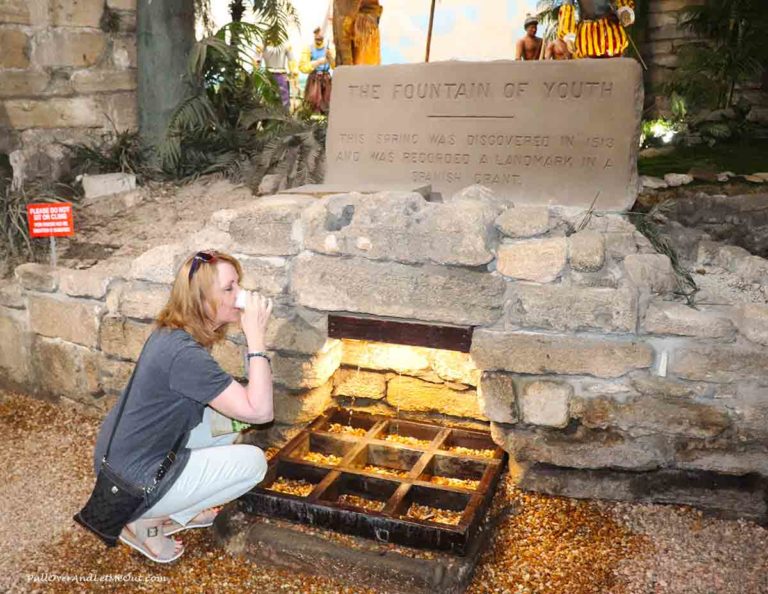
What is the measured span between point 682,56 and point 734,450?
791cm

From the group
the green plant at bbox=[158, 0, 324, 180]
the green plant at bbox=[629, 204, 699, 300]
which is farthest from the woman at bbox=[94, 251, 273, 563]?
the green plant at bbox=[158, 0, 324, 180]

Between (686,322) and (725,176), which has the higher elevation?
(725,176)

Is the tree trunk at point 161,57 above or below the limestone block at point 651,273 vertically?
above

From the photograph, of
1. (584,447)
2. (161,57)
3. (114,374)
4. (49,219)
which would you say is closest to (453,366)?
(584,447)

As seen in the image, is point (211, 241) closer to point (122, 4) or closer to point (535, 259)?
point (535, 259)

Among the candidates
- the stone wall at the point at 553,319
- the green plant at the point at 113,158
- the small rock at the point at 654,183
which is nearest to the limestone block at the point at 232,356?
the stone wall at the point at 553,319

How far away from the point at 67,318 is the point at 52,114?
201cm

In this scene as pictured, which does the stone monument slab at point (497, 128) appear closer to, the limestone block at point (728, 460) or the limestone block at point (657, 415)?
the limestone block at point (657, 415)

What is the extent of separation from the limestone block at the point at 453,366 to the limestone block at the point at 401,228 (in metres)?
0.79

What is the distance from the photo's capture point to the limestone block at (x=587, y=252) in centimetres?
295

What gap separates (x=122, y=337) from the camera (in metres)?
3.87

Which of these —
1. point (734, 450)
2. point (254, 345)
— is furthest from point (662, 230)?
point (254, 345)

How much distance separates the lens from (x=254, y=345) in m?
2.67

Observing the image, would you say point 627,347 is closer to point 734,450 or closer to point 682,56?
point 734,450
